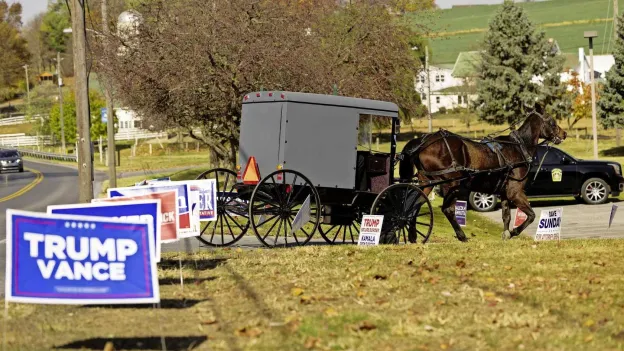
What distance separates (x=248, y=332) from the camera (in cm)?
907

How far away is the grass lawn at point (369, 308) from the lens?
28.7ft

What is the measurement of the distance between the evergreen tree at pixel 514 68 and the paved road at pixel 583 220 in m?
43.3

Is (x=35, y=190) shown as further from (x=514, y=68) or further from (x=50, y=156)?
(x=514, y=68)

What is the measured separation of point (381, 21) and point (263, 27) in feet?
32.7

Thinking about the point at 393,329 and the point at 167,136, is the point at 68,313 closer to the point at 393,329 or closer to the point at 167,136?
the point at 393,329

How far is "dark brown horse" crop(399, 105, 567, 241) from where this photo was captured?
18359mm

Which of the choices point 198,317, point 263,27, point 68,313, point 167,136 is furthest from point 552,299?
Result: point 167,136

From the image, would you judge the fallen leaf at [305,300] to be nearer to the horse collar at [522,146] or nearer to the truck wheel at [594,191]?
the horse collar at [522,146]

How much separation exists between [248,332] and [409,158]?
9.75m

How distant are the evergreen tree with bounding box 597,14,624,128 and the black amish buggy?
5166cm

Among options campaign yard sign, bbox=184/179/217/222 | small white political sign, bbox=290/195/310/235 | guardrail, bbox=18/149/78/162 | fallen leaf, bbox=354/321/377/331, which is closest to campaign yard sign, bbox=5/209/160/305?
fallen leaf, bbox=354/321/377/331

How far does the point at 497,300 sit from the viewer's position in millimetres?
10359

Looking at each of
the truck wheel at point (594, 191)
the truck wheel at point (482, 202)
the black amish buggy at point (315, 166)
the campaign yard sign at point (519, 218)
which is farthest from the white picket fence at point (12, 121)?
the black amish buggy at point (315, 166)

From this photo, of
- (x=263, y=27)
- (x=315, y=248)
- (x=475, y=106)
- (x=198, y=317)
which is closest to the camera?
(x=198, y=317)
